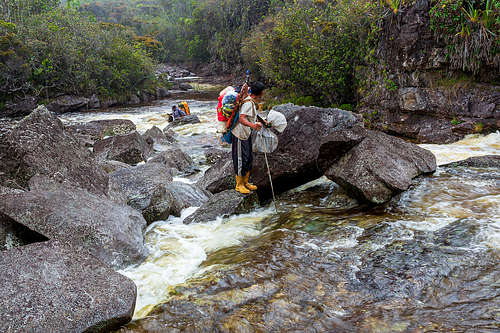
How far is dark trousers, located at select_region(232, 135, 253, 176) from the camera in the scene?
22.8 feet

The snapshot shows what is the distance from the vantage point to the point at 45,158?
545 cm

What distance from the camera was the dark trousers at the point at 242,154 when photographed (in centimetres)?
694

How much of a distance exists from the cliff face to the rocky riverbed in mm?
6429

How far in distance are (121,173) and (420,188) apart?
626cm

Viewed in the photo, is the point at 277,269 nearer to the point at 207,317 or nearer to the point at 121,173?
the point at 207,317

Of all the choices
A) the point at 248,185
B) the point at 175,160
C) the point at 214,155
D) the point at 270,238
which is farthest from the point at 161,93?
the point at 270,238

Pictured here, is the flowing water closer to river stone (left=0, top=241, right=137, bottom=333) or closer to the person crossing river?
river stone (left=0, top=241, right=137, bottom=333)

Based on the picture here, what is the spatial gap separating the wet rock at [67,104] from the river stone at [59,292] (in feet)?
96.6

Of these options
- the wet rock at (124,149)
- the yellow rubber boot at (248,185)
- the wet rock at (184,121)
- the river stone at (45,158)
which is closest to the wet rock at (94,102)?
the wet rock at (184,121)

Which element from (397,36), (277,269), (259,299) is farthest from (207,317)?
(397,36)

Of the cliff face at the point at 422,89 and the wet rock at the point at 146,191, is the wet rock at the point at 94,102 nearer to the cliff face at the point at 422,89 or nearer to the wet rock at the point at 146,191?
the cliff face at the point at 422,89

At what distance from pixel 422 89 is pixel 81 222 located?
1471 cm

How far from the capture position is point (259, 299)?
3.85m

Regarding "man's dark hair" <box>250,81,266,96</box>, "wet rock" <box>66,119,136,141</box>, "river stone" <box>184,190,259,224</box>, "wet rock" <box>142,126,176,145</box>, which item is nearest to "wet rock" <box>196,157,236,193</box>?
"river stone" <box>184,190,259,224</box>
